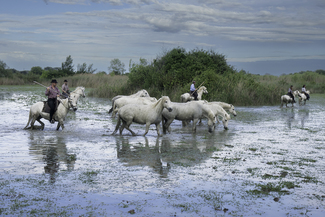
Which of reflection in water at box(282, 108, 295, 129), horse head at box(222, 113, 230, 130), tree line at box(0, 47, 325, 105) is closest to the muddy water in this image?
horse head at box(222, 113, 230, 130)

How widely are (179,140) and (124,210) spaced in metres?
7.13

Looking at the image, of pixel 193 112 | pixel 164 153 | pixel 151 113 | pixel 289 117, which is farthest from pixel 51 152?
pixel 289 117

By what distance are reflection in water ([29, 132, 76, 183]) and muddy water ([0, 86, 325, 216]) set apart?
0.02 meters

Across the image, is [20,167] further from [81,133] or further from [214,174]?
[81,133]

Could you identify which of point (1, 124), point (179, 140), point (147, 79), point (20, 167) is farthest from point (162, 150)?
point (147, 79)

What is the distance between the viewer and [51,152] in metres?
10.2

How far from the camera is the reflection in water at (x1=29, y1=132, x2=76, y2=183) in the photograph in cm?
854

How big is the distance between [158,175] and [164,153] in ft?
8.03

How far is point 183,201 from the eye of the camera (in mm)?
6488

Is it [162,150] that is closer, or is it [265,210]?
[265,210]

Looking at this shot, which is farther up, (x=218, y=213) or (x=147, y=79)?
(x=147, y=79)

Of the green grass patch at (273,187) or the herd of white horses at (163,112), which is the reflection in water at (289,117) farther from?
the green grass patch at (273,187)

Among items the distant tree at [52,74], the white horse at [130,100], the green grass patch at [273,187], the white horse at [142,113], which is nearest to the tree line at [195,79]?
the white horse at [130,100]

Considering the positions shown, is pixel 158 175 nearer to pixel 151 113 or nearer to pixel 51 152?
pixel 51 152
